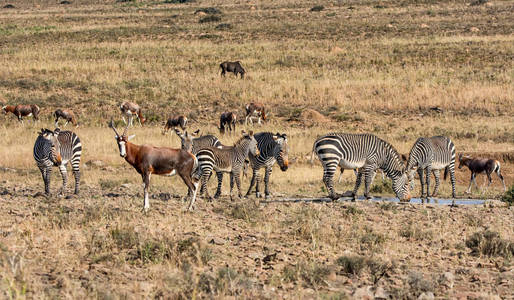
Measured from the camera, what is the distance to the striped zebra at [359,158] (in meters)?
17.3

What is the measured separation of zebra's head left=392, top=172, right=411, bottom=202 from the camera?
1873 cm

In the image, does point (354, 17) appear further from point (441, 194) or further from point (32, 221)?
point (32, 221)

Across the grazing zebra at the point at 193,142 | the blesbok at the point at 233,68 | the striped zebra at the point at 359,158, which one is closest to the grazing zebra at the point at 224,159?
the grazing zebra at the point at 193,142

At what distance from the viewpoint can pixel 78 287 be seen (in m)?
9.09

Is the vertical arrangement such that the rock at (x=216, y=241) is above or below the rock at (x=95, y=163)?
above

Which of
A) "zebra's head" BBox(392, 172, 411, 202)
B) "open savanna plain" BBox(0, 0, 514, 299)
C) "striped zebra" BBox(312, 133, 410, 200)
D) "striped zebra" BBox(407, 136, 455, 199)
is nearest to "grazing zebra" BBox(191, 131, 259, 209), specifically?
"open savanna plain" BBox(0, 0, 514, 299)

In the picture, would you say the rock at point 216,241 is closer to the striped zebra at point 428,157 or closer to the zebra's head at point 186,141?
the zebra's head at point 186,141

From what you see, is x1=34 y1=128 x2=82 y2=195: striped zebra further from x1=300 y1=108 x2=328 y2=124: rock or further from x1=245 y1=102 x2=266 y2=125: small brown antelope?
x1=300 y1=108 x2=328 y2=124: rock

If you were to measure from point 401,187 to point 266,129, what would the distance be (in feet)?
45.7

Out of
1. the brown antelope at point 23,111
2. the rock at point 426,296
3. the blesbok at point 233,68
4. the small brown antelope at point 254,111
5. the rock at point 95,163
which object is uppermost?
the blesbok at point 233,68

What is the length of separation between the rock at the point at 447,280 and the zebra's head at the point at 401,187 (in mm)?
8546

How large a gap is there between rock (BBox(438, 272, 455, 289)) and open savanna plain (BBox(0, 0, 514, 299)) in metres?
0.02

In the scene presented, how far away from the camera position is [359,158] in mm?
17828

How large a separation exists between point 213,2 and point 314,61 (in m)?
70.9
